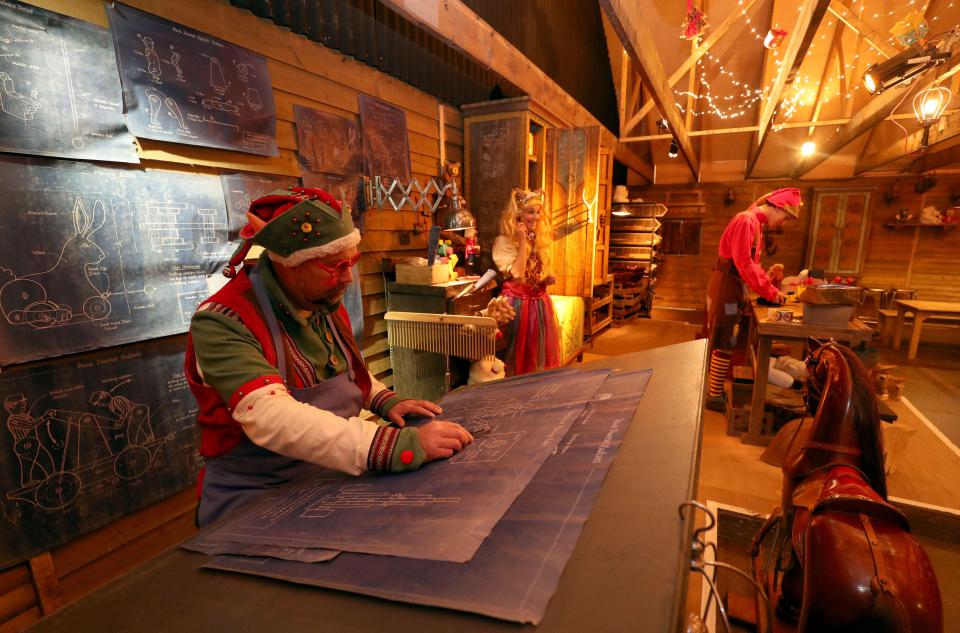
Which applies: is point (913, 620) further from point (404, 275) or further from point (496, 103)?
point (496, 103)

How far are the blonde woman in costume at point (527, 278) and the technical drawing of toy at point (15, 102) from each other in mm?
2572

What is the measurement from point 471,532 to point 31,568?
86.1 inches

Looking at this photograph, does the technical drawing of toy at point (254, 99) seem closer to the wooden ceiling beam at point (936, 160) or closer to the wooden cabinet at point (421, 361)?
the wooden cabinet at point (421, 361)

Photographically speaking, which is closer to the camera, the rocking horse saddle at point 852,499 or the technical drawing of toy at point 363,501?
the technical drawing of toy at point 363,501

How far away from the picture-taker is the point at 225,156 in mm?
2170

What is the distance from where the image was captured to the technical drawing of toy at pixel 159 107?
1.83m

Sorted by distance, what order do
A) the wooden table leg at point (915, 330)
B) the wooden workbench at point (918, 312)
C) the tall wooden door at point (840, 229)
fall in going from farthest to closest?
the tall wooden door at point (840, 229)
the wooden table leg at point (915, 330)
the wooden workbench at point (918, 312)

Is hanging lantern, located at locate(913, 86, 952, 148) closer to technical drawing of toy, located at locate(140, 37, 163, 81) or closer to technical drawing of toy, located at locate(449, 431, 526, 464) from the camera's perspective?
technical drawing of toy, located at locate(449, 431, 526, 464)

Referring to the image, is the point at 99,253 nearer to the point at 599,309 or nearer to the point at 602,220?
the point at 602,220

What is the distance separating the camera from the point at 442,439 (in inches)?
37.9

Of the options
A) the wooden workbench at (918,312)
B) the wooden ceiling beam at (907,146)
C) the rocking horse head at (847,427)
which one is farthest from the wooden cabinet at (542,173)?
the wooden workbench at (918,312)

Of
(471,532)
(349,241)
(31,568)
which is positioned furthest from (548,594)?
(31,568)

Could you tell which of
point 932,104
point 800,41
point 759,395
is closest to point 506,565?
point 759,395

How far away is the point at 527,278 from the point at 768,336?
178 centimetres
